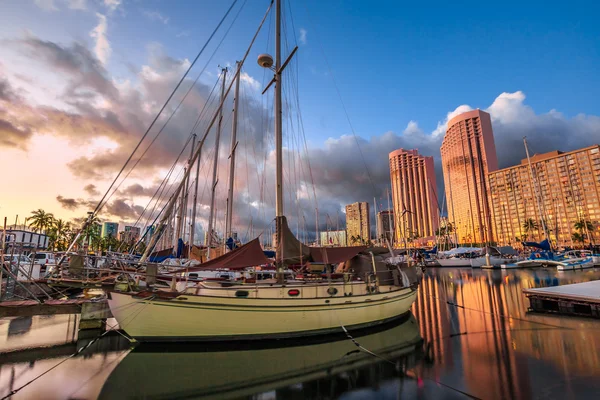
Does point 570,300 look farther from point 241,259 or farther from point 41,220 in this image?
point 41,220

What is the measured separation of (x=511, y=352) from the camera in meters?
9.46

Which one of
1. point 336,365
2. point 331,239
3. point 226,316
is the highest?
point 331,239

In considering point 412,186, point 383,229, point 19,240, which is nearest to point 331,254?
point 383,229

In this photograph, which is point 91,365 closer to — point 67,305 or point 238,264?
point 67,305

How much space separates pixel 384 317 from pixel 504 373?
6257mm

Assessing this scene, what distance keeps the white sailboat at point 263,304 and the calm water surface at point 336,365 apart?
0.65m

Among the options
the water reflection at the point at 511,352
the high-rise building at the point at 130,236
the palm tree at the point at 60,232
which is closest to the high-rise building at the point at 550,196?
the water reflection at the point at 511,352

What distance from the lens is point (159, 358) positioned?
9672 millimetres

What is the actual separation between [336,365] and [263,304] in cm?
338

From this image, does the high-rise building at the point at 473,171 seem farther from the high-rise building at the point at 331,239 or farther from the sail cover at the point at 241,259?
the sail cover at the point at 241,259

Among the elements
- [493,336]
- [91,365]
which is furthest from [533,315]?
[91,365]

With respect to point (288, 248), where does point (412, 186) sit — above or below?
above

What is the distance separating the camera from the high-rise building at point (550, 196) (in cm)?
11494

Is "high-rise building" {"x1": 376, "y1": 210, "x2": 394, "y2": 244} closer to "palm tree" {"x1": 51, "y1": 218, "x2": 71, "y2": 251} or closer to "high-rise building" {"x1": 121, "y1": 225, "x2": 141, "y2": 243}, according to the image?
"high-rise building" {"x1": 121, "y1": 225, "x2": 141, "y2": 243}
